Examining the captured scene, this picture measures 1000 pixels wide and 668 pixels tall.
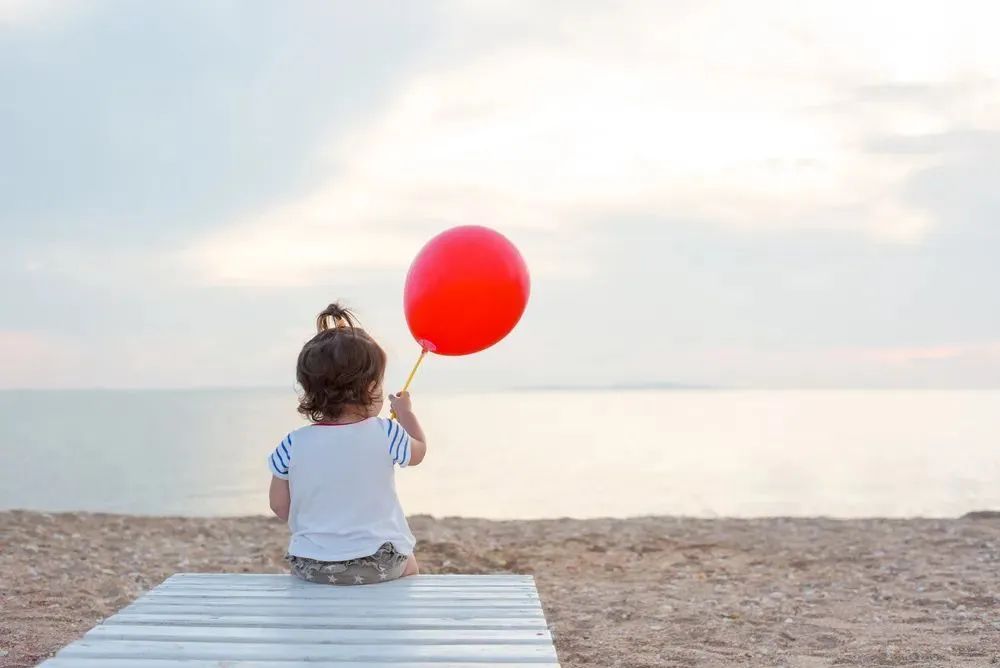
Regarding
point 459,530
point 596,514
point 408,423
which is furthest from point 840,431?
point 408,423

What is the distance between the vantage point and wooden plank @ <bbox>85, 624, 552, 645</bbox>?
3107 mm

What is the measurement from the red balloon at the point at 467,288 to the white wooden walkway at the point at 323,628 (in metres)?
1.26

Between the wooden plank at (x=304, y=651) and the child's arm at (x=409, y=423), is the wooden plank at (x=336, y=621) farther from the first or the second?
the child's arm at (x=409, y=423)

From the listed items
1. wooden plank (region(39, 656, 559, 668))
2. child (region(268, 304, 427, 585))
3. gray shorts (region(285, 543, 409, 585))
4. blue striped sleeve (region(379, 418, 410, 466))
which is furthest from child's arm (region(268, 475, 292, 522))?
wooden plank (region(39, 656, 559, 668))

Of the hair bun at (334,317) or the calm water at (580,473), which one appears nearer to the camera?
the hair bun at (334,317)

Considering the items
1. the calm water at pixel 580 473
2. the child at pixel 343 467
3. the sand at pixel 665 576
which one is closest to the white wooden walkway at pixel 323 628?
the child at pixel 343 467

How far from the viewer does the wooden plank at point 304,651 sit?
293 centimetres

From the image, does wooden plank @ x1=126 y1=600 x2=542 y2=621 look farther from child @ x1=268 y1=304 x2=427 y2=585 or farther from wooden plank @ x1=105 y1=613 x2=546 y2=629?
child @ x1=268 y1=304 x2=427 y2=585

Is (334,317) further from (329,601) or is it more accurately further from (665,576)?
(665,576)

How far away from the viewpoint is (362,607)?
3.55 meters

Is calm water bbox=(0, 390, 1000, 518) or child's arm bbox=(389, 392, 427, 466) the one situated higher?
calm water bbox=(0, 390, 1000, 518)

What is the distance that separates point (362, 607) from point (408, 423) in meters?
1.05

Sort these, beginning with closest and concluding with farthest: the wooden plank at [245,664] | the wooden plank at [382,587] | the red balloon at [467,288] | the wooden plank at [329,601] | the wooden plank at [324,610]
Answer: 1. the wooden plank at [245,664]
2. the wooden plank at [324,610]
3. the wooden plank at [329,601]
4. the wooden plank at [382,587]
5. the red balloon at [467,288]

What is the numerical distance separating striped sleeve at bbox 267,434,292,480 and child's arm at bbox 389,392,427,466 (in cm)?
48
